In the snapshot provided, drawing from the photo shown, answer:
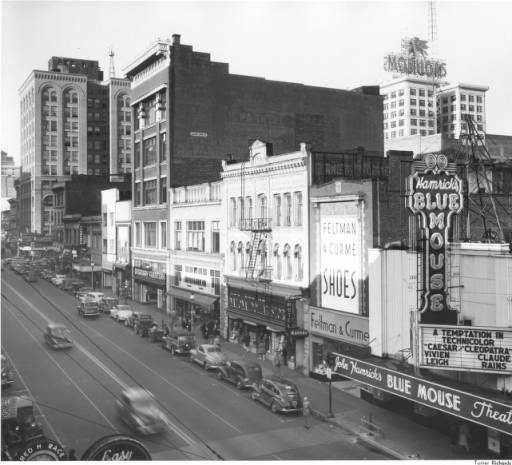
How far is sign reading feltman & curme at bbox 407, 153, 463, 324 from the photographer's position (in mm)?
24641

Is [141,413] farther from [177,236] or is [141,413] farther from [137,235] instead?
[137,235]

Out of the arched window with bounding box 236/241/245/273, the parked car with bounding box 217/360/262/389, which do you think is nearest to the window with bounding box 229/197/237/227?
the arched window with bounding box 236/241/245/273

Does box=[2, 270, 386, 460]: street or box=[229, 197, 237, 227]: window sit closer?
box=[2, 270, 386, 460]: street

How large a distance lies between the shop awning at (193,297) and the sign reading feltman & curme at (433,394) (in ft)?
60.7

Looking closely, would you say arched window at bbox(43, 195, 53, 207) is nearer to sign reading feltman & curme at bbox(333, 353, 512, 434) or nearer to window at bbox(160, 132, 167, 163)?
sign reading feltman & curme at bbox(333, 353, 512, 434)

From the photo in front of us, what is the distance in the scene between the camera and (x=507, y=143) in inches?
1918

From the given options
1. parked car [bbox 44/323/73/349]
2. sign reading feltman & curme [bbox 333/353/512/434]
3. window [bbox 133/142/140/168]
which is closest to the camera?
sign reading feltman & curme [bbox 333/353/512/434]

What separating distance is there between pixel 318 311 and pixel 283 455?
1156 centimetres

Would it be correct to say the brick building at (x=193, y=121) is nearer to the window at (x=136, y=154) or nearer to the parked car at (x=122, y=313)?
the window at (x=136, y=154)

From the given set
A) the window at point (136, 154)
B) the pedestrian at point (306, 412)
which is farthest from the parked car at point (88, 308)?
the window at point (136, 154)

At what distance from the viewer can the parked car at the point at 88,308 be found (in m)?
37.7

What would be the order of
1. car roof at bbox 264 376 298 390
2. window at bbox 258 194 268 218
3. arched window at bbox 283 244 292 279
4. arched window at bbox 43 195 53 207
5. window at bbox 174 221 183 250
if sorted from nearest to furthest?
car roof at bbox 264 376 298 390
arched window at bbox 43 195 53 207
arched window at bbox 283 244 292 279
window at bbox 258 194 268 218
window at bbox 174 221 183 250

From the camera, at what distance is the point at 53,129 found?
120 feet

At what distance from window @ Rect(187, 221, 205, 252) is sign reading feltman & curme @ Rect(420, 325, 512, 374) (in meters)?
26.2
